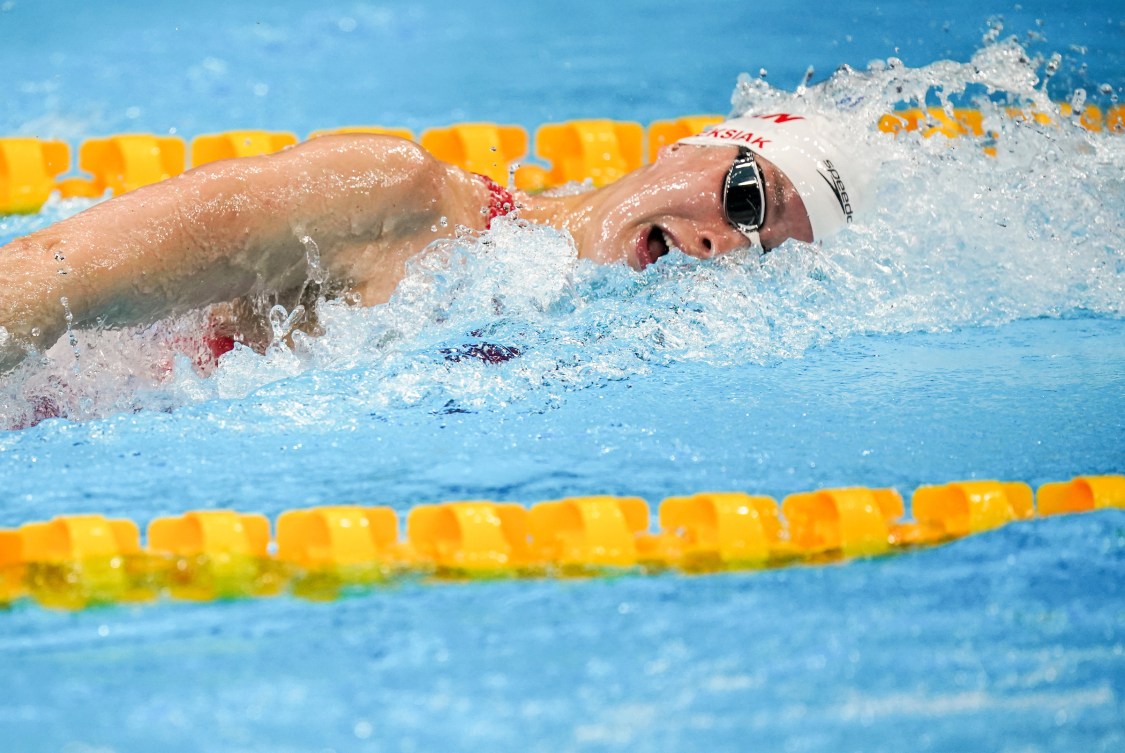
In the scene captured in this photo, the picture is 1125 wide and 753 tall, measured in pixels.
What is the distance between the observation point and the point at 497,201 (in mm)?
2299

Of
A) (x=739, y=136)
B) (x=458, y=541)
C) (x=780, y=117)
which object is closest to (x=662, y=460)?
(x=458, y=541)

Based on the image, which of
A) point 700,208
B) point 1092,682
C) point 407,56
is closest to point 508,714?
point 1092,682

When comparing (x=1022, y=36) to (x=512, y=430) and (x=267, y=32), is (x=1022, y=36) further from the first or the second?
(x=512, y=430)

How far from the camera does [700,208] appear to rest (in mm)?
2316

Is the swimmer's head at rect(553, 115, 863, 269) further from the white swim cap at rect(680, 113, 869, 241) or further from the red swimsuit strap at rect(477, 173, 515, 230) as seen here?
the red swimsuit strap at rect(477, 173, 515, 230)

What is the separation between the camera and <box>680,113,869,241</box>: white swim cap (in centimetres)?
240

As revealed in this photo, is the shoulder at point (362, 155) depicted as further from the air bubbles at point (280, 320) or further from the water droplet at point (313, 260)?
the air bubbles at point (280, 320)

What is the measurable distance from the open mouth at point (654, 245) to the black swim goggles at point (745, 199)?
0.41ft

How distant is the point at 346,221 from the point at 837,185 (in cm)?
103

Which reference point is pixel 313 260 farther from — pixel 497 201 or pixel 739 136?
pixel 739 136

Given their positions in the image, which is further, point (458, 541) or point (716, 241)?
point (716, 241)

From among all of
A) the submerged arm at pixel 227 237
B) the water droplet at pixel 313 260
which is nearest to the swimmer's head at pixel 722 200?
the submerged arm at pixel 227 237

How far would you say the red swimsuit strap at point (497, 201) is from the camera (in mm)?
2277

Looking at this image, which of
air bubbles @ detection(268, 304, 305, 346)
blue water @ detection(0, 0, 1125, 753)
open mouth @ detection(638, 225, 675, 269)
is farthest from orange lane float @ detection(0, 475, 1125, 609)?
open mouth @ detection(638, 225, 675, 269)
